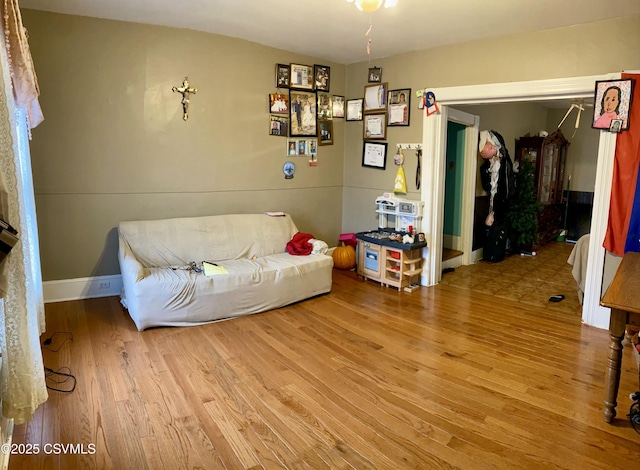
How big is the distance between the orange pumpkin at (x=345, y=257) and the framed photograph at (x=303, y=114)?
4.62ft

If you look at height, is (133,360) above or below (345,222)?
below

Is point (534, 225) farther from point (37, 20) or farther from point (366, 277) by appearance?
point (37, 20)

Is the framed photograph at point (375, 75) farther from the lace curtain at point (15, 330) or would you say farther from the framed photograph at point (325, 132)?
the lace curtain at point (15, 330)

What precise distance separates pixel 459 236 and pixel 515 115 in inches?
90.5

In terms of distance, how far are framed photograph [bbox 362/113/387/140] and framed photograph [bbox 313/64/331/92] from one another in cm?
60

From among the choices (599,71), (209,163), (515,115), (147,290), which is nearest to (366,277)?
(209,163)

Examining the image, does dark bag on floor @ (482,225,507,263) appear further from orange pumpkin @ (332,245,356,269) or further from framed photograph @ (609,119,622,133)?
framed photograph @ (609,119,622,133)

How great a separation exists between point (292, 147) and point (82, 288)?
259 cm

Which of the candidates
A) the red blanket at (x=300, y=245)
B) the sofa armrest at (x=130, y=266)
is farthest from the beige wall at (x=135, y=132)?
the red blanket at (x=300, y=245)

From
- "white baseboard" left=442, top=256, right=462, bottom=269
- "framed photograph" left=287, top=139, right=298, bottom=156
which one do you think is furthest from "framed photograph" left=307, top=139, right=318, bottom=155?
"white baseboard" left=442, top=256, right=462, bottom=269

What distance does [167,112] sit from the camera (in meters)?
4.20

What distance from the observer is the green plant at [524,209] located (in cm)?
618

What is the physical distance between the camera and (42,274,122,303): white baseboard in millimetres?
3938

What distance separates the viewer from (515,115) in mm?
6641
